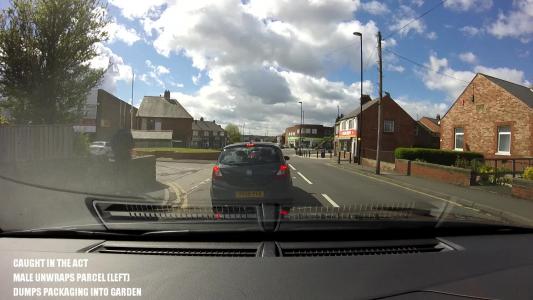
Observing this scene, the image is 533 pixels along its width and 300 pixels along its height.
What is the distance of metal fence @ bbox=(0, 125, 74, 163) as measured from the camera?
8073 mm

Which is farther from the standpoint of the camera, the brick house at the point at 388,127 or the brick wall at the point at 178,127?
the brick wall at the point at 178,127

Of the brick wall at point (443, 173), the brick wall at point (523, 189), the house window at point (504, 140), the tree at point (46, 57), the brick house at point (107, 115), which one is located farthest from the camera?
the brick house at point (107, 115)

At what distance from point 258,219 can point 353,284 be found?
1247 millimetres

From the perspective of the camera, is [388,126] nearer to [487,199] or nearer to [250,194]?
[487,199]

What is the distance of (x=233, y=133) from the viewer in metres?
111

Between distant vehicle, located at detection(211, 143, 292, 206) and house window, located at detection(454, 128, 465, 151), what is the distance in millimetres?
25965

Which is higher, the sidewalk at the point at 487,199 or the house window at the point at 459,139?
the house window at the point at 459,139

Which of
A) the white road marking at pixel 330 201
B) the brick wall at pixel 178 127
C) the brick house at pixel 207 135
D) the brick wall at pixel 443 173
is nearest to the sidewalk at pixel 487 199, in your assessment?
the brick wall at pixel 443 173

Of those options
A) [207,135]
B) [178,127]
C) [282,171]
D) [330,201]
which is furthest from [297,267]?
[207,135]

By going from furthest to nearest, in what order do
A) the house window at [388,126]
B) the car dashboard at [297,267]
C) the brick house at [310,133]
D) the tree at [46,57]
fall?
the brick house at [310,133]
the house window at [388,126]
the tree at [46,57]
the car dashboard at [297,267]

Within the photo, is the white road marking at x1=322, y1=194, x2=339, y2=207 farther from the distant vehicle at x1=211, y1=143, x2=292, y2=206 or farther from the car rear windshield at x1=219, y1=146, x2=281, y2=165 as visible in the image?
the car rear windshield at x1=219, y1=146, x2=281, y2=165

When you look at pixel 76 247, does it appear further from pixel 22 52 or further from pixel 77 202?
pixel 22 52

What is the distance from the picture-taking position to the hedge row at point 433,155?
25672mm

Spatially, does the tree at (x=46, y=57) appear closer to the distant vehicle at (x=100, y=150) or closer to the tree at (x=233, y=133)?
the distant vehicle at (x=100, y=150)
